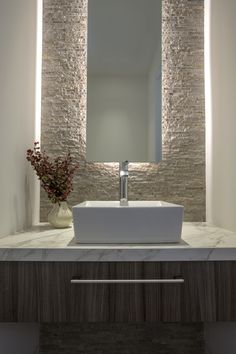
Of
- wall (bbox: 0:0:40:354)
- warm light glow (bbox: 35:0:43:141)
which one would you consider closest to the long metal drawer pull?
wall (bbox: 0:0:40:354)

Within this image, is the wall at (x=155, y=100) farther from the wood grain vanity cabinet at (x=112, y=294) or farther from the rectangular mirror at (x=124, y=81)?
the wood grain vanity cabinet at (x=112, y=294)

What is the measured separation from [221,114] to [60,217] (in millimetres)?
969

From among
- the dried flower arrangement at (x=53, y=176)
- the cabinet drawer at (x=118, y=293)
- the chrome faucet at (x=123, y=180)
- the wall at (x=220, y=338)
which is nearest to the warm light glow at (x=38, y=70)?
the dried flower arrangement at (x=53, y=176)

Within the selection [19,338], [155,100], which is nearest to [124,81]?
[155,100]

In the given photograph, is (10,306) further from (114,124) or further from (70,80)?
(70,80)

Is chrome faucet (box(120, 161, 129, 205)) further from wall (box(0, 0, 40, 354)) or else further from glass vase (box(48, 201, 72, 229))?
wall (box(0, 0, 40, 354))

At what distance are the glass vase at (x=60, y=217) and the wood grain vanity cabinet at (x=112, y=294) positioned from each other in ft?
1.49

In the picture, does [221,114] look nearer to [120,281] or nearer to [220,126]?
[220,126]

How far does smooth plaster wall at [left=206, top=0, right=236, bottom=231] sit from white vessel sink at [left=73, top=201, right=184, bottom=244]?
44 cm

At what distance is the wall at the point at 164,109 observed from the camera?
5.67 ft

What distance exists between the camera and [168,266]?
104 centimetres

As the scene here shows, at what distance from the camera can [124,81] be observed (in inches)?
68.7

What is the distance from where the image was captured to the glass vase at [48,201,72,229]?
148 cm

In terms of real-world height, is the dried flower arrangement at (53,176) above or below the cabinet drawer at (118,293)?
above
